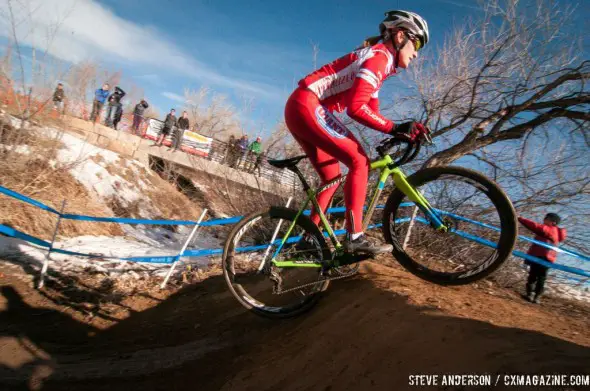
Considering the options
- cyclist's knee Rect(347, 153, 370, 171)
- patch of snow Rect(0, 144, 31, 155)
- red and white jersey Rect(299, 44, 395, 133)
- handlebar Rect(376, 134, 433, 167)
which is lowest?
patch of snow Rect(0, 144, 31, 155)

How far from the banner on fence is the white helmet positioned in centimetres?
1532

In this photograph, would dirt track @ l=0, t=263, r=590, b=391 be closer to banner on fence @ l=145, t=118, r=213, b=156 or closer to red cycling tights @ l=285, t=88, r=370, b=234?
red cycling tights @ l=285, t=88, r=370, b=234

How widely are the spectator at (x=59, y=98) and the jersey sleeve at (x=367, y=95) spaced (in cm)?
689

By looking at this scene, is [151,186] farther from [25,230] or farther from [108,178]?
[25,230]

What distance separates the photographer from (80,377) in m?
2.56

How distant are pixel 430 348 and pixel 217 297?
10.8 ft

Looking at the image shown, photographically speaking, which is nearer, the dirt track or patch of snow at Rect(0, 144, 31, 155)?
the dirt track

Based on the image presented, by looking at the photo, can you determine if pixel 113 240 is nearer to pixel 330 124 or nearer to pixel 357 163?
pixel 330 124

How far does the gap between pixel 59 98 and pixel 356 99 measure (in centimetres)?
781

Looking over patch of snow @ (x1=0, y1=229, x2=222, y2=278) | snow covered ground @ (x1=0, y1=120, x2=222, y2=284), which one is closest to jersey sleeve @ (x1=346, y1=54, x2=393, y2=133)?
patch of snow @ (x1=0, y1=229, x2=222, y2=278)

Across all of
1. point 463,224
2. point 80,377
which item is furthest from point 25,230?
point 463,224

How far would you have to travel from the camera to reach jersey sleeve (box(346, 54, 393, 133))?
8.21 ft

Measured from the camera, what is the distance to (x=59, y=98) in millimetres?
7566

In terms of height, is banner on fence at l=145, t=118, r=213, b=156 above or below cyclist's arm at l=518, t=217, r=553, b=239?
above
